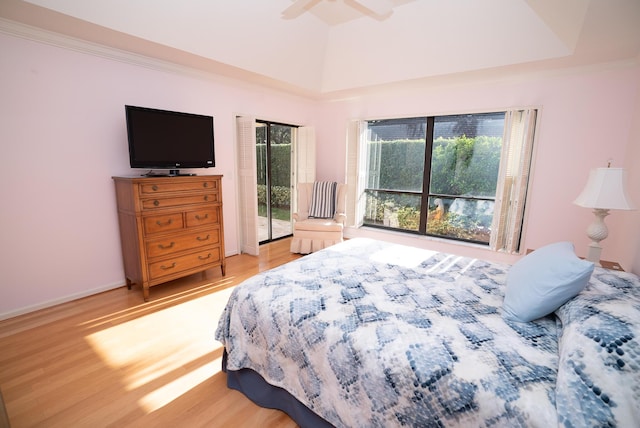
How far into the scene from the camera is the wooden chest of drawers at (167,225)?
8.84 feet

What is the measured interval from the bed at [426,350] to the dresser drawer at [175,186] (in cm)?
159

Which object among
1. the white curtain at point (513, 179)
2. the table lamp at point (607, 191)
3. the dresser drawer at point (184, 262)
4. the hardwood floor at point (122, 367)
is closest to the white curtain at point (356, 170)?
the white curtain at point (513, 179)

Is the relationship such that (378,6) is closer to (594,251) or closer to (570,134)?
(594,251)

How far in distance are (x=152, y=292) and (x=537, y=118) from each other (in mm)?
4688

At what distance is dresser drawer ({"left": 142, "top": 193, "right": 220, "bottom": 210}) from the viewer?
2.71m

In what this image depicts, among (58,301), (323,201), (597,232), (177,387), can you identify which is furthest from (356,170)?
(58,301)

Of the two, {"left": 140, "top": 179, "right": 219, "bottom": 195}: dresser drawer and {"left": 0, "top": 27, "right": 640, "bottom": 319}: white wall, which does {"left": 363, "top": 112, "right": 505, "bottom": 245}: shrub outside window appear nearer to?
{"left": 0, "top": 27, "right": 640, "bottom": 319}: white wall

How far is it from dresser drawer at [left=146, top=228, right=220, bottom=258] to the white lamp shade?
11.2 ft

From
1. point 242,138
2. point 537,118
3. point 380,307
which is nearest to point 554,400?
point 380,307

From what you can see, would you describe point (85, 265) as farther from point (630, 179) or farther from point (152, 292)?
point (630, 179)

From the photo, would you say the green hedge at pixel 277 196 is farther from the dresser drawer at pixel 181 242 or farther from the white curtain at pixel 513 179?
the white curtain at pixel 513 179

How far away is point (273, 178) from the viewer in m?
4.82

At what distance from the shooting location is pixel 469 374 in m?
1.06

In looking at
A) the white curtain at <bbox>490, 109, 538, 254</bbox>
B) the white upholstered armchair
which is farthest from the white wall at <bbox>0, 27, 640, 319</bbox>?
the white upholstered armchair
